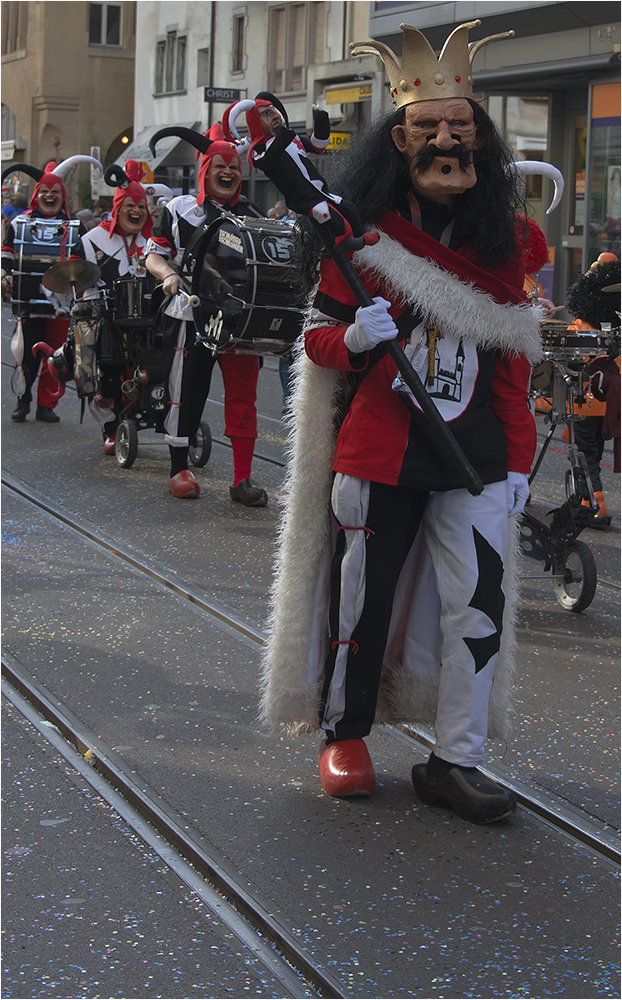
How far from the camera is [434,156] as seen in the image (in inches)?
129

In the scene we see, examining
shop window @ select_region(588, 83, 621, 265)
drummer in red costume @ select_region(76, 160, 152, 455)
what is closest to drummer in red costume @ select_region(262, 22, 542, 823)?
drummer in red costume @ select_region(76, 160, 152, 455)

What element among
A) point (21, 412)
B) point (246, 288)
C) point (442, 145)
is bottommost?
point (21, 412)

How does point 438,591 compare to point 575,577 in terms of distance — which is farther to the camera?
point 575,577

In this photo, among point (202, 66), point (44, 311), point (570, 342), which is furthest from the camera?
point (202, 66)

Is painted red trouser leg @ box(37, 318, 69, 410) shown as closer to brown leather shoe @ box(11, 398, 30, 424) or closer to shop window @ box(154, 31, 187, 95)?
brown leather shoe @ box(11, 398, 30, 424)

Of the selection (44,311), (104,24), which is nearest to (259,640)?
(44,311)

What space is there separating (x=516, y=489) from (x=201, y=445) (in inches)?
213

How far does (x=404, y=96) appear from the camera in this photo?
3377mm

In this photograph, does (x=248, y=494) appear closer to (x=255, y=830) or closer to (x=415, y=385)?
(x=255, y=830)

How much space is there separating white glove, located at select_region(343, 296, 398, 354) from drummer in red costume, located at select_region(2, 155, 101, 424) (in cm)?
694

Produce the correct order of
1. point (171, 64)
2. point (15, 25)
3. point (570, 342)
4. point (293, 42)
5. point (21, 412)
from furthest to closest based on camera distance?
point (15, 25), point (171, 64), point (293, 42), point (21, 412), point (570, 342)

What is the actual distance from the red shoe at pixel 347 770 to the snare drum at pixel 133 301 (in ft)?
17.1

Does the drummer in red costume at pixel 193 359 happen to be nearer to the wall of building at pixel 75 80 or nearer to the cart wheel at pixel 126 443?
the cart wheel at pixel 126 443

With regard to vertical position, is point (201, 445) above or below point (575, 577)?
above
